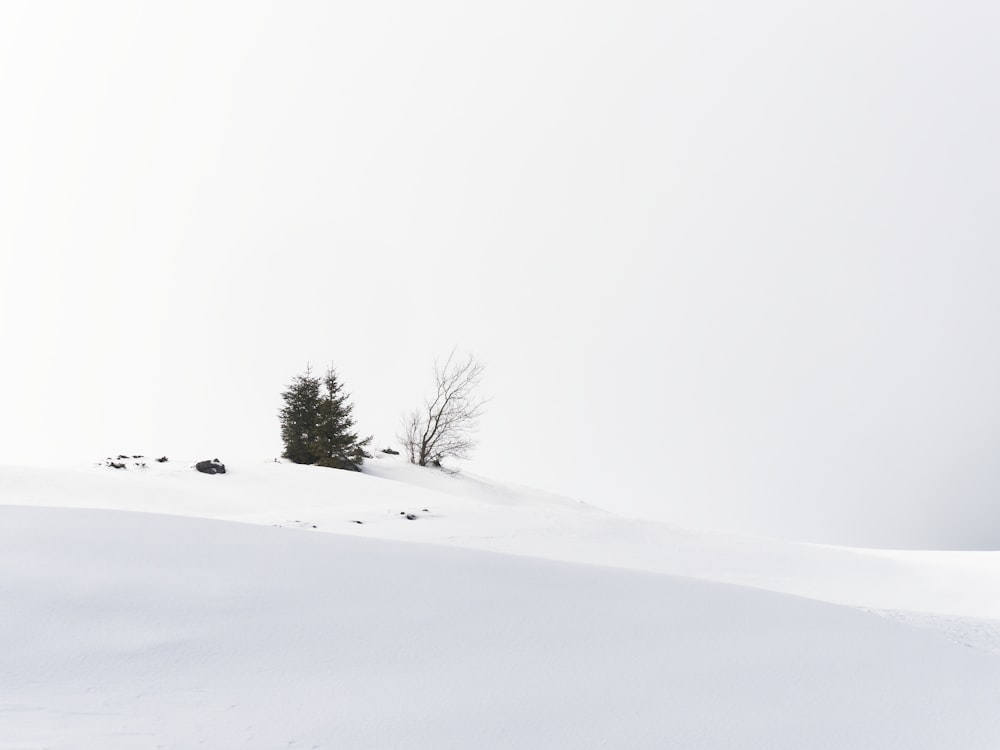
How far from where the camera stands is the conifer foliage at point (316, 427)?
715 inches

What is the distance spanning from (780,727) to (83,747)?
2.06 meters

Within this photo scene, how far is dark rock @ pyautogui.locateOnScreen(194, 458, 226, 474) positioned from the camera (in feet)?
43.2

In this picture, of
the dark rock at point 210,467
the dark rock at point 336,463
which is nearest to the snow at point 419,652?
the dark rock at point 210,467

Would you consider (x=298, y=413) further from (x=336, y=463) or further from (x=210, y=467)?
(x=210, y=467)

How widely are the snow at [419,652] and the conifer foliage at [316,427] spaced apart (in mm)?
13646

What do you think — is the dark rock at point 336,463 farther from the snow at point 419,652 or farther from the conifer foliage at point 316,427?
the snow at point 419,652

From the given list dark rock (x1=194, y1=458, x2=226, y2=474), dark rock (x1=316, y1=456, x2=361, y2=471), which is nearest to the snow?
dark rock (x1=194, y1=458, x2=226, y2=474)

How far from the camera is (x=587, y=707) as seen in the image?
2.47m

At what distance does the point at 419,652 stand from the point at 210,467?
1156 centimetres

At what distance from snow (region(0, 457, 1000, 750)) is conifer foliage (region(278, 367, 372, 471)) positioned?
13646mm

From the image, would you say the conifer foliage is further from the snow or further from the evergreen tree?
the snow

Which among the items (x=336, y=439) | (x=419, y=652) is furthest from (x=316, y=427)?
(x=419, y=652)

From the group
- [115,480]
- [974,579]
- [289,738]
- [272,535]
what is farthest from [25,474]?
[974,579]

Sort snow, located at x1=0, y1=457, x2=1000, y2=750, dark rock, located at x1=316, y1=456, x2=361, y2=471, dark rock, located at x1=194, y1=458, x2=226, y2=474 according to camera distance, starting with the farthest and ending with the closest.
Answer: dark rock, located at x1=316, y1=456, x2=361, y2=471
dark rock, located at x1=194, y1=458, x2=226, y2=474
snow, located at x1=0, y1=457, x2=1000, y2=750
